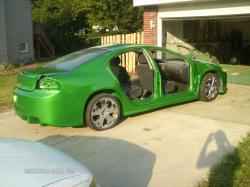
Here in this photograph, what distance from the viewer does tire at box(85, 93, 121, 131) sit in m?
6.83

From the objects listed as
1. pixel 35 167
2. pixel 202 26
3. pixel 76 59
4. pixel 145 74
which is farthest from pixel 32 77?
pixel 202 26

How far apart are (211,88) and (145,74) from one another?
5.79 ft

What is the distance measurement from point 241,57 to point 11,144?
16664mm

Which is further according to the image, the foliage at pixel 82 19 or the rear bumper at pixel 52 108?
the foliage at pixel 82 19

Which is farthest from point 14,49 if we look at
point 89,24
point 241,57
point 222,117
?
point 222,117

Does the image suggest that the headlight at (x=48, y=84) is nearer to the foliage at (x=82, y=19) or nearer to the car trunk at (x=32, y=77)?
the car trunk at (x=32, y=77)

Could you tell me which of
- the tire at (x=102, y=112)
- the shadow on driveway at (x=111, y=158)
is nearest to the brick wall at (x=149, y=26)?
the tire at (x=102, y=112)

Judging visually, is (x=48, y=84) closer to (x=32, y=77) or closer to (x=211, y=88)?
(x=32, y=77)

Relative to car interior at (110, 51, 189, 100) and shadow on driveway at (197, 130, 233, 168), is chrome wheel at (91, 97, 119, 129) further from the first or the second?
shadow on driveway at (197, 130, 233, 168)

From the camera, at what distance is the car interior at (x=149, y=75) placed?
781 centimetres

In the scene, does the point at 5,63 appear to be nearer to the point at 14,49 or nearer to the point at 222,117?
the point at 14,49

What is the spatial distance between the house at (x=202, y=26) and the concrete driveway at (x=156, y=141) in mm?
4915

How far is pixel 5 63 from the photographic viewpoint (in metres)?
20.0

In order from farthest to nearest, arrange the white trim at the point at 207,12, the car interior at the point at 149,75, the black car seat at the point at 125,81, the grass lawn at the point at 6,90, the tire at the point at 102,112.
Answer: the white trim at the point at 207,12 < the grass lawn at the point at 6,90 < the car interior at the point at 149,75 < the black car seat at the point at 125,81 < the tire at the point at 102,112
